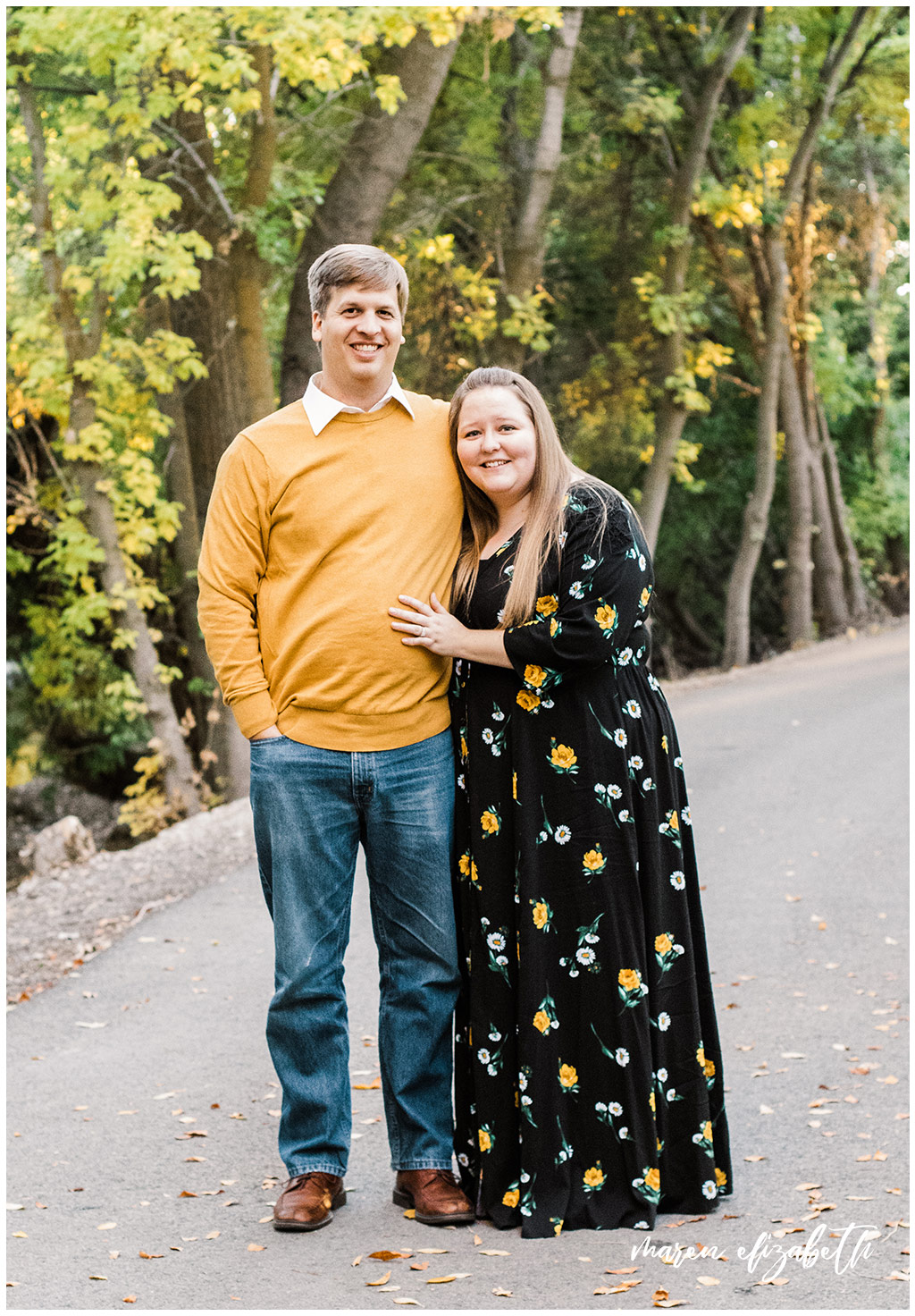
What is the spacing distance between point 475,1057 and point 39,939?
4.06 metres

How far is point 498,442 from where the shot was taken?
11.4 ft

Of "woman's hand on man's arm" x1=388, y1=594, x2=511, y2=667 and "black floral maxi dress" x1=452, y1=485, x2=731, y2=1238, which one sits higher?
"woman's hand on man's arm" x1=388, y1=594, x2=511, y2=667

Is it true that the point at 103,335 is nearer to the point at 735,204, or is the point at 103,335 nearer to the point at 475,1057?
the point at 735,204

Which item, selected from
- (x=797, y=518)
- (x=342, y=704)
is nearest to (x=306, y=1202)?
(x=342, y=704)

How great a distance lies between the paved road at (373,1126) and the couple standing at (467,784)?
0.22 m

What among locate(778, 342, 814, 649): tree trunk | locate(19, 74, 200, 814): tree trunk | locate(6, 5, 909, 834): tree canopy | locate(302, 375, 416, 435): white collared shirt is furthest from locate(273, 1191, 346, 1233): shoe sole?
locate(778, 342, 814, 649): tree trunk

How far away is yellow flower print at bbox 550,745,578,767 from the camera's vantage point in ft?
11.4

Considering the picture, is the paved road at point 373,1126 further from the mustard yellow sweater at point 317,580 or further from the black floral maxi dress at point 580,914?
the mustard yellow sweater at point 317,580

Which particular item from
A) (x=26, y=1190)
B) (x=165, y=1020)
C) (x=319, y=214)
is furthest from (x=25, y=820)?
(x=26, y=1190)

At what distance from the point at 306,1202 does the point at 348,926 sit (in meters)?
0.76

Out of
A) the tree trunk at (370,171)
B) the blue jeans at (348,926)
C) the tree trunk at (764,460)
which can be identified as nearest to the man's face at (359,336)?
the blue jeans at (348,926)

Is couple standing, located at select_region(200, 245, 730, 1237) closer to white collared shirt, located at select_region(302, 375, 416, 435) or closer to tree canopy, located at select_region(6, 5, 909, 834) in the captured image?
white collared shirt, located at select_region(302, 375, 416, 435)

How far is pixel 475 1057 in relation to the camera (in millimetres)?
3525

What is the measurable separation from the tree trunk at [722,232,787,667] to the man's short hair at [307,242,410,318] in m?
14.9
